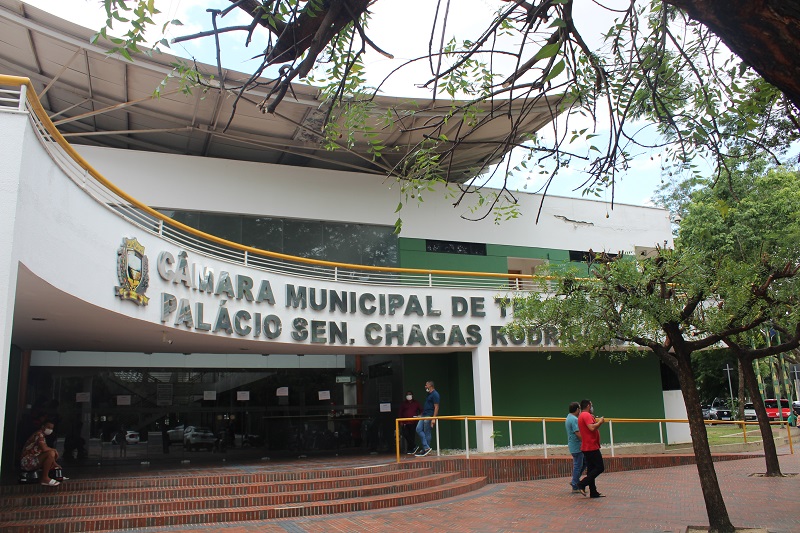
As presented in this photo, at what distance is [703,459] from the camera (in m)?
8.27

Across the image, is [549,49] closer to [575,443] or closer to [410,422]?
[575,443]

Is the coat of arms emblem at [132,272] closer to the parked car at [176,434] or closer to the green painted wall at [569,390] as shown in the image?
the parked car at [176,434]

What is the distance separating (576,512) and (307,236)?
10.6 meters

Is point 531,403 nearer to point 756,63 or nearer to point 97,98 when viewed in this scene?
point 97,98

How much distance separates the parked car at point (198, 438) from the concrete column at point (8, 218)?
9474mm

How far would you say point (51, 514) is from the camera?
930 cm

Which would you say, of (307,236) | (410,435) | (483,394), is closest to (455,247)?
(307,236)

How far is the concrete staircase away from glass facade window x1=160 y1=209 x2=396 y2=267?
21.6 feet

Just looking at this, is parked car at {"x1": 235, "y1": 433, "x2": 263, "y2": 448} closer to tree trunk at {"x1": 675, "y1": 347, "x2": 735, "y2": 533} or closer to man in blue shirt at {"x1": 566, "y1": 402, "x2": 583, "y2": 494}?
man in blue shirt at {"x1": 566, "y1": 402, "x2": 583, "y2": 494}

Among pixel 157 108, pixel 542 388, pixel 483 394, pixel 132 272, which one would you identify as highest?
pixel 157 108

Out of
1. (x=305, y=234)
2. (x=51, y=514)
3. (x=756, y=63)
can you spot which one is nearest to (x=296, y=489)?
(x=51, y=514)

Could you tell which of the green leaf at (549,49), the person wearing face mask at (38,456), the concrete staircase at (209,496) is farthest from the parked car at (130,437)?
the green leaf at (549,49)

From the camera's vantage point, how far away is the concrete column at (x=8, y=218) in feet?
20.4

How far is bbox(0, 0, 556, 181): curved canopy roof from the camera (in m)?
14.0
